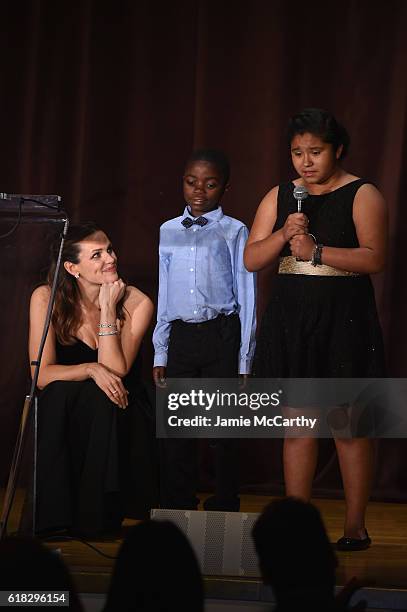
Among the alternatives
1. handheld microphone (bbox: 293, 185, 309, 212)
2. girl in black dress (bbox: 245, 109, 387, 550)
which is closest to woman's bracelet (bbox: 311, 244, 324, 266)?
girl in black dress (bbox: 245, 109, 387, 550)

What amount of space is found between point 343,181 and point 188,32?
5.08ft

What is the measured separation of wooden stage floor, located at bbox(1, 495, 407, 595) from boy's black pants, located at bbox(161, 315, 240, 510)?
0.73 ft

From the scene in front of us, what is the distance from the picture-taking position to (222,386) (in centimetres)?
367

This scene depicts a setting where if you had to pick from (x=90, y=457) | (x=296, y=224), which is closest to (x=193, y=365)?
(x=90, y=457)

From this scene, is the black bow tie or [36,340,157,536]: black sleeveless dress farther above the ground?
the black bow tie

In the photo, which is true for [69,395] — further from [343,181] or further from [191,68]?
[191,68]

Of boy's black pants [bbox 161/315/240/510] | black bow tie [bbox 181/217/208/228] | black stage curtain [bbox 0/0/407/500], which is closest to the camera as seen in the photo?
boy's black pants [bbox 161/315/240/510]

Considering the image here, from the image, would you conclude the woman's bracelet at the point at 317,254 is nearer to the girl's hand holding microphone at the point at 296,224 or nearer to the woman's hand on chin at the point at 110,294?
the girl's hand holding microphone at the point at 296,224

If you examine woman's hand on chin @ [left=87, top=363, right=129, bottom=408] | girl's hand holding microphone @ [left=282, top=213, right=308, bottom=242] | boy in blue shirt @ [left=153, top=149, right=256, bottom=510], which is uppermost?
girl's hand holding microphone @ [left=282, top=213, right=308, bottom=242]

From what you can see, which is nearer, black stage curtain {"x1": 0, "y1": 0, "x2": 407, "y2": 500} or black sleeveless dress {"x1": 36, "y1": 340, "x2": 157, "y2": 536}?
black sleeveless dress {"x1": 36, "y1": 340, "x2": 157, "y2": 536}

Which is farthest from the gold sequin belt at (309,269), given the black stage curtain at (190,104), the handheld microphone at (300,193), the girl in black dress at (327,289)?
the black stage curtain at (190,104)

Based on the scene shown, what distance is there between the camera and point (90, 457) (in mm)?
3428

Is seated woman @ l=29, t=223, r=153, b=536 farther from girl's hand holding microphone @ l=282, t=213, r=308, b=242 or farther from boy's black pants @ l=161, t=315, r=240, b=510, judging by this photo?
girl's hand holding microphone @ l=282, t=213, r=308, b=242

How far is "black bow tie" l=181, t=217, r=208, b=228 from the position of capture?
381 cm
